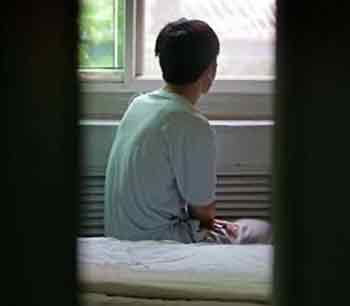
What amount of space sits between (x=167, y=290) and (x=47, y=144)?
0.85 m

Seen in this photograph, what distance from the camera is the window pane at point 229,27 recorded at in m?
2.91

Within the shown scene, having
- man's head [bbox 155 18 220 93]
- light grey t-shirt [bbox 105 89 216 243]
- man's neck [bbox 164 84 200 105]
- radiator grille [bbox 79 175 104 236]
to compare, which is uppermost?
man's head [bbox 155 18 220 93]

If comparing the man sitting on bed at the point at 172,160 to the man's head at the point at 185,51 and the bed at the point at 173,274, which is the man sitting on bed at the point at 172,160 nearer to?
the man's head at the point at 185,51

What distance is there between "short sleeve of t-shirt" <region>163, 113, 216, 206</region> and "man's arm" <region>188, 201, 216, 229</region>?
0.06 metres

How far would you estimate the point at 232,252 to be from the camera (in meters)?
1.76

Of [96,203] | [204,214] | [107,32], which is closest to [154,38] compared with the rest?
[107,32]

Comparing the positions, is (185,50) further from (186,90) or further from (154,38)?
(154,38)

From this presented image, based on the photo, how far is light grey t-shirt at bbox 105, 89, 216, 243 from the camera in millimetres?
2045

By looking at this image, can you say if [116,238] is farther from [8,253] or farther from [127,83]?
[8,253]

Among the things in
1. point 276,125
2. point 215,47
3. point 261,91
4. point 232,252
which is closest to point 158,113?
point 215,47

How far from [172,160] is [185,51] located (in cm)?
30

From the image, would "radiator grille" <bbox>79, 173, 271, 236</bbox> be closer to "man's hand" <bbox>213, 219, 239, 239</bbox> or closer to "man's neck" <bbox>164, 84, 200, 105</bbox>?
"man's hand" <bbox>213, 219, 239, 239</bbox>

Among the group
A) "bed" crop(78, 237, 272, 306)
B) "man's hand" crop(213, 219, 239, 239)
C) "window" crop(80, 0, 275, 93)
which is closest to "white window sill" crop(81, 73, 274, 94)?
"window" crop(80, 0, 275, 93)

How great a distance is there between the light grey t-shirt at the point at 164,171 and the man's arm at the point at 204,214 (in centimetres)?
3
